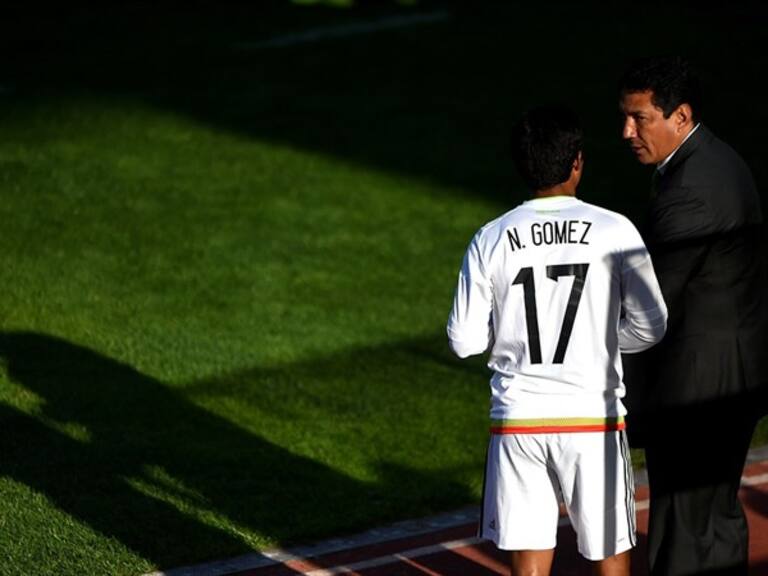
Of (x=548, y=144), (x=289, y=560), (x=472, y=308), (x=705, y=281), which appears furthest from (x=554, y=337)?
(x=289, y=560)

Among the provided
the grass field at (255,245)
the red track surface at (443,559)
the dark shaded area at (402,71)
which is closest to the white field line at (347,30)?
the dark shaded area at (402,71)

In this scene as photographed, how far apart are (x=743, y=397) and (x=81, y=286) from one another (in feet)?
21.7

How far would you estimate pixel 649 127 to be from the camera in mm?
6055

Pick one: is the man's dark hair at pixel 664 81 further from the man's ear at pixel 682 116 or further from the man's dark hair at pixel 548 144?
the man's dark hair at pixel 548 144

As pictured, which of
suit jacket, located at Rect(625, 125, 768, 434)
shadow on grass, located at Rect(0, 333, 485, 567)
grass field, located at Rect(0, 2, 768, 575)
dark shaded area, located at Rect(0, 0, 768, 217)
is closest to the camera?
suit jacket, located at Rect(625, 125, 768, 434)

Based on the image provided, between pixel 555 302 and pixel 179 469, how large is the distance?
3.76 metres

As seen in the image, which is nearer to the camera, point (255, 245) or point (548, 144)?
point (548, 144)

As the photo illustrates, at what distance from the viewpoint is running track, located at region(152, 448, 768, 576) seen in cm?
728

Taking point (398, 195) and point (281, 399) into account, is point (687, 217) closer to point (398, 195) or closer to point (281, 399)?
point (281, 399)

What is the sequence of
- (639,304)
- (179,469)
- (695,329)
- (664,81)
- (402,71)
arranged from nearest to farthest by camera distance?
(639,304)
(664,81)
(695,329)
(179,469)
(402,71)

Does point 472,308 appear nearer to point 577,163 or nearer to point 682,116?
point 577,163

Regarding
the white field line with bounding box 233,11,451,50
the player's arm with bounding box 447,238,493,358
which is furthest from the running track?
the white field line with bounding box 233,11,451,50

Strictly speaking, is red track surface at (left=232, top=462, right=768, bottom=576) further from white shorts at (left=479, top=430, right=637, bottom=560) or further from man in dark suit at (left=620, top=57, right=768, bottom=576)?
white shorts at (left=479, top=430, right=637, bottom=560)

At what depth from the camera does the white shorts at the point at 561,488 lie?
17.5 feet
